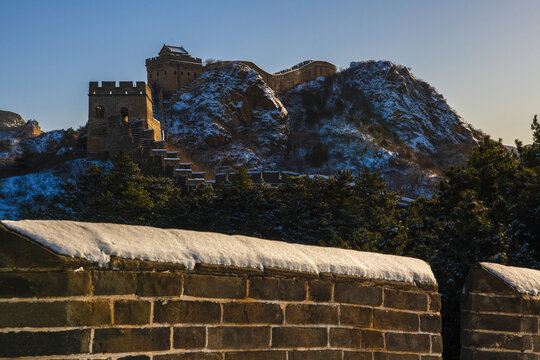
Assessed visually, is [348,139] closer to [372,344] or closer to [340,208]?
[340,208]

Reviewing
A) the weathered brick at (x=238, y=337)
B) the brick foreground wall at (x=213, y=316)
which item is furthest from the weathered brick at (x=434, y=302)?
the weathered brick at (x=238, y=337)

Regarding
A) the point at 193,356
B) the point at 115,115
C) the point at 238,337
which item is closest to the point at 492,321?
the point at 238,337

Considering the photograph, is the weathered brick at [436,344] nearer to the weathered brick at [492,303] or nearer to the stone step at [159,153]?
the weathered brick at [492,303]

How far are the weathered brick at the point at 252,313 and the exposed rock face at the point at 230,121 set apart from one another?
191 ft

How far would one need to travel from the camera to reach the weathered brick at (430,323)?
547cm

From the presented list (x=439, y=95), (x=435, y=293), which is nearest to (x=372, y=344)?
(x=435, y=293)

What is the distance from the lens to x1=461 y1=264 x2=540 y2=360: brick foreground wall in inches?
225

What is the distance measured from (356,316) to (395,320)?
1.68 ft

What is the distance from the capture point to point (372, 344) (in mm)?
5105

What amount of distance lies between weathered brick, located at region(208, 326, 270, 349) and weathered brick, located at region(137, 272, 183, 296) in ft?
1.38

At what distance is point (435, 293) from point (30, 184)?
49.5m

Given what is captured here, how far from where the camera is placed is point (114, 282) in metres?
3.63

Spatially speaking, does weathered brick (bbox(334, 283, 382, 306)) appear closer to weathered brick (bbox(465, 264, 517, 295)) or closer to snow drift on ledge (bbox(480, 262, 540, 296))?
weathered brick (bbox(465, 264, 517, 295))

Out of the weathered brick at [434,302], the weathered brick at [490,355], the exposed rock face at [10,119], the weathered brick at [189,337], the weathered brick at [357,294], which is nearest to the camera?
the weathered brick at [189,337]
